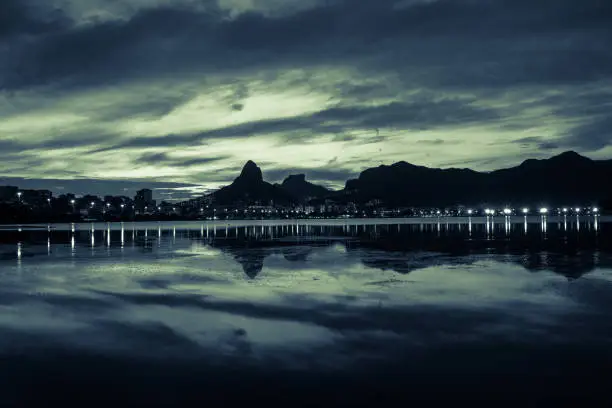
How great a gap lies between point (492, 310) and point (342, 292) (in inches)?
206

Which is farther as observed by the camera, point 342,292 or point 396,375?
point 342,292

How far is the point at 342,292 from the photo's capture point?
18188 mm

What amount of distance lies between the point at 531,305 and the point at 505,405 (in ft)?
28.5

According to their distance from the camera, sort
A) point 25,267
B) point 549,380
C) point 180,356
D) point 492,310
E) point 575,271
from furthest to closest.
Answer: point 25,267
point 575,271
point 492,310
point 180,356
point 549,380

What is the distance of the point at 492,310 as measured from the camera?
14.8 m

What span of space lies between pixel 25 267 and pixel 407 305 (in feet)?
70.5

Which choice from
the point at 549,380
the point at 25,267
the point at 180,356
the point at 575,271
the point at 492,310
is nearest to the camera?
the point at 549,380

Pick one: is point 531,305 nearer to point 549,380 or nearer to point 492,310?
point 492,310

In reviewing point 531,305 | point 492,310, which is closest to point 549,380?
point 492,310

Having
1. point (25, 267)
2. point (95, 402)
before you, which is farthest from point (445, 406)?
point (25, 267)

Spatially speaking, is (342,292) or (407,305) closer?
(407,305)

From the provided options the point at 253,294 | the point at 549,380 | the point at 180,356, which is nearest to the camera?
the point at 549,380

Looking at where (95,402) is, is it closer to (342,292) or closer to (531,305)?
(342,292)

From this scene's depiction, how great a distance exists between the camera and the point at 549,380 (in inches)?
343
